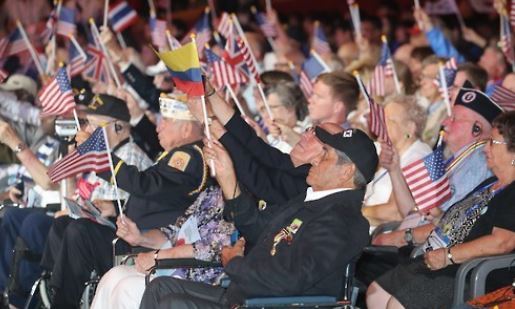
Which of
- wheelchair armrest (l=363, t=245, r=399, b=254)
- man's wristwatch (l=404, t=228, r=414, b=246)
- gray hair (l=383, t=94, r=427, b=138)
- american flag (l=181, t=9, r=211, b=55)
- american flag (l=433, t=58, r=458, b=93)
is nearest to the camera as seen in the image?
wheelchair armrest (l=363, t=245, r=399, b=254)

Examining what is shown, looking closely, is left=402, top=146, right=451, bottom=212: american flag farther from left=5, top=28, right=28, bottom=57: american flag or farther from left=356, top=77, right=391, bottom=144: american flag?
left=5, top=28, right=28, bottom=57: american flag

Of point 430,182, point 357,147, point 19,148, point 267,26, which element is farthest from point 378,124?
point 267,26

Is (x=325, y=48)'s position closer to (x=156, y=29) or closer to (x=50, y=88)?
(x=156, y=29)

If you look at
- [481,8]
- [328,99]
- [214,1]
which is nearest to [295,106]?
[328,99]

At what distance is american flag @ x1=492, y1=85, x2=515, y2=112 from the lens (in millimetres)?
8102

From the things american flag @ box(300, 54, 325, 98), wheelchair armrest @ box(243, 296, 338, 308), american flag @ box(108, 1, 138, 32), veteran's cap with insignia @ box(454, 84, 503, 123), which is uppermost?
veteran's cap with insignia @ box(454, 84, 503, 123)

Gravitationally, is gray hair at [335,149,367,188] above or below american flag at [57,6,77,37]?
above

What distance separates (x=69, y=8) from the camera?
1277 centimetres

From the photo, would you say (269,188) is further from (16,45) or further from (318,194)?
(16,45)

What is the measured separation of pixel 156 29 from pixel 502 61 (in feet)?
12.8

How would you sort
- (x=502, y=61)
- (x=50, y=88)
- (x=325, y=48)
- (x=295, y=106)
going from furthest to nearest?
(x=325, y=48) < (x=502, y=61) < (x=295, y=106) < (x=50, y=88)

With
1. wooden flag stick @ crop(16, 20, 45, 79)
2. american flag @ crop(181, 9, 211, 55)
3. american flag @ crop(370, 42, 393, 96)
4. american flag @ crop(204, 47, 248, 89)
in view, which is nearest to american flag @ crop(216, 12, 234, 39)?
american flag @ crop(181, 9, 211, 55)

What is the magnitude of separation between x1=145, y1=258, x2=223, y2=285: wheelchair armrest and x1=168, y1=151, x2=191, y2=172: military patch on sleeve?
3.46 feet

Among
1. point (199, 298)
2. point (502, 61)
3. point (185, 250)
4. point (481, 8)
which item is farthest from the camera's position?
point (481, 8)
